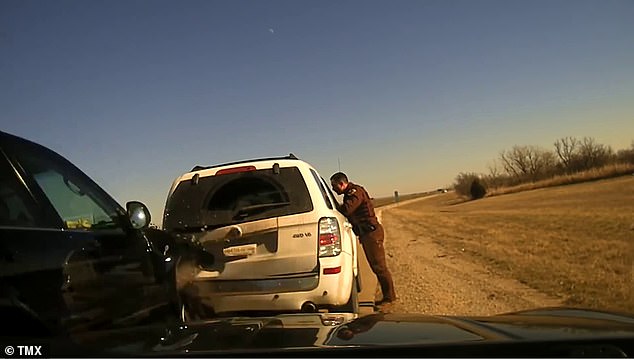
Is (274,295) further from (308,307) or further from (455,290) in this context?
(455,290)

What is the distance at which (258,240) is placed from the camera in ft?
18.1

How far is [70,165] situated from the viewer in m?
4.04

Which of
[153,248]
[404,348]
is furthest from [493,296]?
[404,348]

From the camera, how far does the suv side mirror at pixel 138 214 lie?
448 cm

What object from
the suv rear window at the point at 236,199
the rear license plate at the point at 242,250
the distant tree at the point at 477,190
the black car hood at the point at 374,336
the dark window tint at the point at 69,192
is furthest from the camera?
the distant tree at the point at 477,190

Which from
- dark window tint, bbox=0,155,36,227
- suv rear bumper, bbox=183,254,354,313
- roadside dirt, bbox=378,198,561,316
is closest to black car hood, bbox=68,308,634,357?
dark window tint, bbox=0,155,36,227

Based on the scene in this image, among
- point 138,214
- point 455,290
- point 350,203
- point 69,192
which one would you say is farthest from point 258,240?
point 455,290

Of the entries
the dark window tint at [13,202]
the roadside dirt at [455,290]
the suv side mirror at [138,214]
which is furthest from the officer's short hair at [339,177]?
the dark window tint at [13,202]

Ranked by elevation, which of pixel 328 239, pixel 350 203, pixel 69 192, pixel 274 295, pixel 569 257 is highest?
pixel 69 192

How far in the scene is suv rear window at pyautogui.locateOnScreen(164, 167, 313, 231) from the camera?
5656mm

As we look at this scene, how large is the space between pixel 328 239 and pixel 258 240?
66 cm

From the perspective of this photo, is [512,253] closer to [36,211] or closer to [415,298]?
[415,298]

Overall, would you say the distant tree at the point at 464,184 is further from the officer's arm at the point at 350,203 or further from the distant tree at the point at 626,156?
the officer's arm at the point at 350,203

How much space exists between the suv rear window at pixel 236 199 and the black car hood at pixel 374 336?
195 cm
